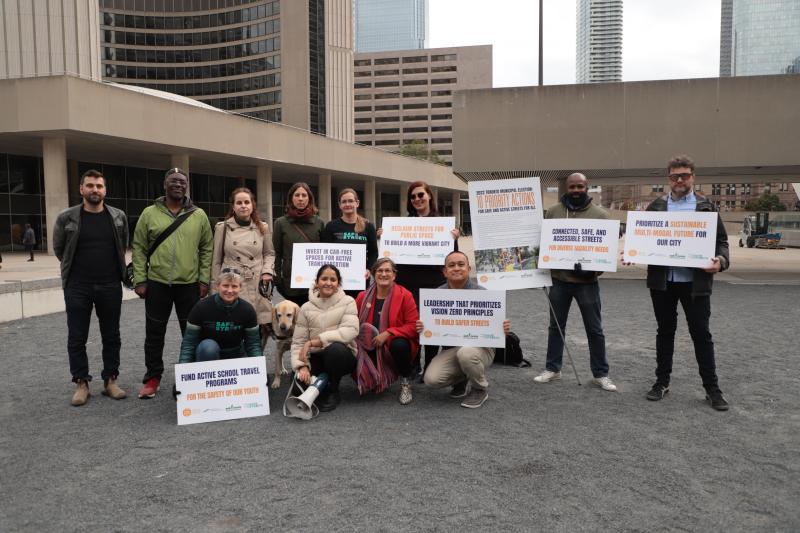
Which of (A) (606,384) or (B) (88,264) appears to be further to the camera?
(A) (606,384)

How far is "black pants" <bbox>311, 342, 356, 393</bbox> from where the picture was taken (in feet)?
17.3

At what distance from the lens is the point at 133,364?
7199 mm

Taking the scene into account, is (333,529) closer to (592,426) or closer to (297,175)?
(592,426)

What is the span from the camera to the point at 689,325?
5469mm

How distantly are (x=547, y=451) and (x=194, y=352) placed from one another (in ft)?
9.87

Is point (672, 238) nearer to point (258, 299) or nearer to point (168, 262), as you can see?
point (258, 299)

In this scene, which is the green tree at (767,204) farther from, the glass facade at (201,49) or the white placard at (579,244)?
the white placard at (579,244)

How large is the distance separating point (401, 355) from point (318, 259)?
1279 mm

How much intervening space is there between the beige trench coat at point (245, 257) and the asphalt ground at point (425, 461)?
971 millimetres

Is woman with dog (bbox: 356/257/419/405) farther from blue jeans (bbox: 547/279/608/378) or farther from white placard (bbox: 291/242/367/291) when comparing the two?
blue jeans (bbox: 547/279/608/378)

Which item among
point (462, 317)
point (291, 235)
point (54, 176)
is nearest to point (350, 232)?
point (291, 235)

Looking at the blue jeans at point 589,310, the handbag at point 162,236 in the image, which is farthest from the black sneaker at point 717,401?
the handbag at point 162,236

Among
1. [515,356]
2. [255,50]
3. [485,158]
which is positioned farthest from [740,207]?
[515,356]

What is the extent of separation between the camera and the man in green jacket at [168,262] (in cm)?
553
